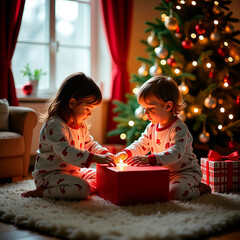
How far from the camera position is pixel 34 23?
384 cm

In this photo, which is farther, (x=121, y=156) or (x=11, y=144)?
(x=11, y=144)

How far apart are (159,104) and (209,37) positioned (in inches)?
54.8

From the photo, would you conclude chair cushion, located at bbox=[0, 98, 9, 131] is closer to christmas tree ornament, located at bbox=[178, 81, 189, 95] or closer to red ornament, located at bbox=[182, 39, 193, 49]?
christmas tree ornament, located at bbox=[178, 81, 189, 95]

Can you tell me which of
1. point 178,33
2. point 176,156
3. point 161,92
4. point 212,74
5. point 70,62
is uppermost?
point 178,33

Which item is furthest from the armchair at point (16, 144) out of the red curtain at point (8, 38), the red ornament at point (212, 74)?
the red ornament at point (212, 74)

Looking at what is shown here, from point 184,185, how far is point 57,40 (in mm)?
2627

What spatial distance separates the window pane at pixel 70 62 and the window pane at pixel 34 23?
0.88 feet

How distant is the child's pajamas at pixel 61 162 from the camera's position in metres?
1.88

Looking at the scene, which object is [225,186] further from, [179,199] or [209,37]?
[209,37]

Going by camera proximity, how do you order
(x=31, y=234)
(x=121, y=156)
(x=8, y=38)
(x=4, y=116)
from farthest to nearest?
(x=8, y=38) < (x=4, y=116) < (x=121, y=156) < (x=31, y=234)

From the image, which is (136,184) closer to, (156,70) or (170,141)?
(170,141)

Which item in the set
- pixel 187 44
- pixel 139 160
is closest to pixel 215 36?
pixel 187 44

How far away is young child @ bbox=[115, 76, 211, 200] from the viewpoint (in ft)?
6.35

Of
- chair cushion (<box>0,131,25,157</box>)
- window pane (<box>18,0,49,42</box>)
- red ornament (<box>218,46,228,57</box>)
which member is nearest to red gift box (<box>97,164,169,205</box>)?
chair cushion (<box>0,131,25,157</box>)
